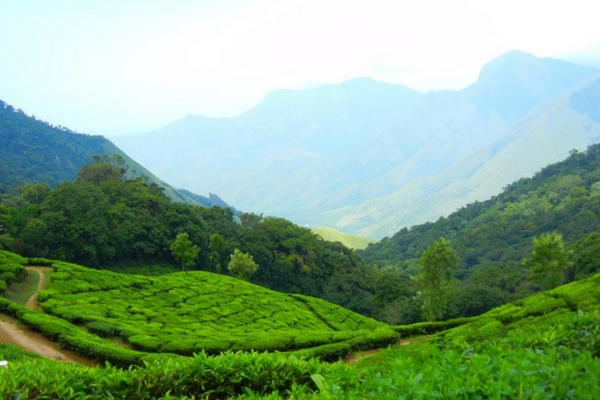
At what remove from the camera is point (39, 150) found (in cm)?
13200

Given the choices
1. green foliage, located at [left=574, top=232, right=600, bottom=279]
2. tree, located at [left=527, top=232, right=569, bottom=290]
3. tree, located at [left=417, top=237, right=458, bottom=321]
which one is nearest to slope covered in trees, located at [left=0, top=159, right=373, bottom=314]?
tree, located at [left=417, top=237, right=458, bottom=321]

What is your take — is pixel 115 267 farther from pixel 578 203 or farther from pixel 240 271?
pixel 578 203

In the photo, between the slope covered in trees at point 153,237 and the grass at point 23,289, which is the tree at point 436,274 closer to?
the slope covered in trees at point 153,237

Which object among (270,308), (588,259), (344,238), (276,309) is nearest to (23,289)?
(270,308)

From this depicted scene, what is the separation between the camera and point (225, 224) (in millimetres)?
69875

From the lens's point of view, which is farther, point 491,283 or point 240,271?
point 491,283

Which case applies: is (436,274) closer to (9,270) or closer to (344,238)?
(9,270)

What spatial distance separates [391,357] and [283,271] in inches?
2258

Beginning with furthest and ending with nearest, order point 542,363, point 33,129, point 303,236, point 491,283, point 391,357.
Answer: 1. point 33,129
2. point 303,236
3. point 491,283
4. point 391,357
5. point 542,363

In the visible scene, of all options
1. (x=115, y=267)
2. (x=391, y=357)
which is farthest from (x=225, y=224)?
(x=391, y=357)

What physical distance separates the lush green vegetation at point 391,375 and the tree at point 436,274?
1061 inches

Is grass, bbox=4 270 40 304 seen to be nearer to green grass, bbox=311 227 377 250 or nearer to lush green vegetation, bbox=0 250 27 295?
lush green vegetation, bbox=0 250 27 295

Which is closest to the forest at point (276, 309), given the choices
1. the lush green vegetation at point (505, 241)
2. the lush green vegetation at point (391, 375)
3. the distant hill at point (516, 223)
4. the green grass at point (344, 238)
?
the lush green vegetation at point (391, 375)

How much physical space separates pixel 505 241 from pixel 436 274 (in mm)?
67888
